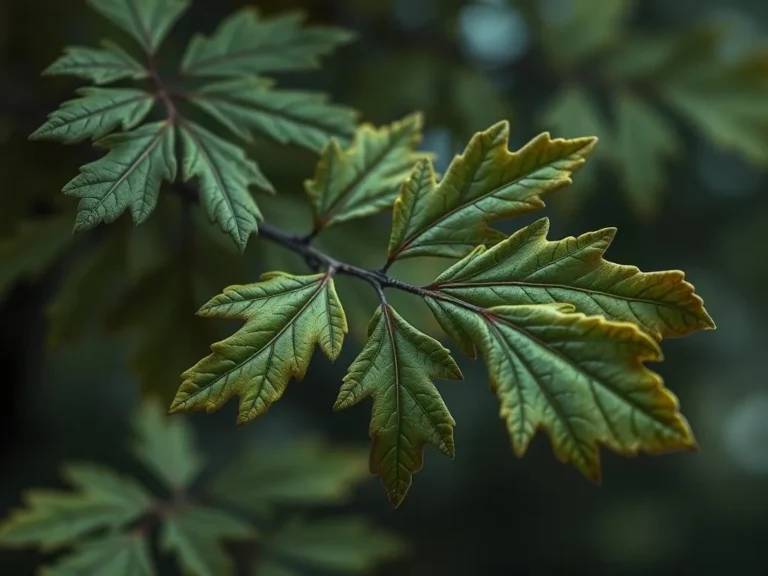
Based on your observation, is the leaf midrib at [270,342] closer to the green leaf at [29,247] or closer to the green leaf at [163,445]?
the green leaf at [29,247]

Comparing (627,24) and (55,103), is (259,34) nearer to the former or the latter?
(55,103)


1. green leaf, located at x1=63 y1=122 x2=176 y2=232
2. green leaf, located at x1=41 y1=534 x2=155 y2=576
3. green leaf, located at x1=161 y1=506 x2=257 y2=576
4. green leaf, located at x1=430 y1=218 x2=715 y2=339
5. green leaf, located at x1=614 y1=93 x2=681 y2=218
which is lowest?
green leaf, located at x1=41 y1=534 x2=155 y2=576

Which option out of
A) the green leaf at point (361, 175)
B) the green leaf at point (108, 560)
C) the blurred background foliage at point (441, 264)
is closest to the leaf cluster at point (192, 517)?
the green leaf at point (108, 560)

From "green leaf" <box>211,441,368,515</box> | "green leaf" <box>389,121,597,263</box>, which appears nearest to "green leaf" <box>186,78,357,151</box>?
"green leaf" <box>389,121,597,263</box>

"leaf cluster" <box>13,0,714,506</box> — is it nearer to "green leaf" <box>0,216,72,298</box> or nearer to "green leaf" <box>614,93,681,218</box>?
"green leaf" <box>0,216,72,298</box>

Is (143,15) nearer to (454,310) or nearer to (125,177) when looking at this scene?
(125,177)
